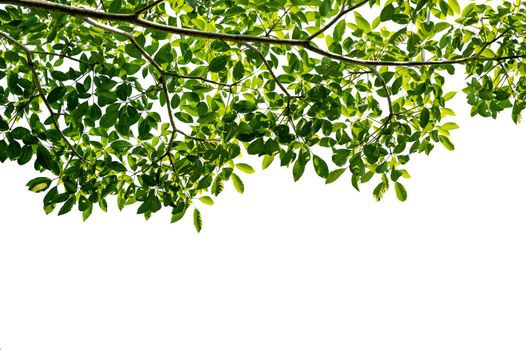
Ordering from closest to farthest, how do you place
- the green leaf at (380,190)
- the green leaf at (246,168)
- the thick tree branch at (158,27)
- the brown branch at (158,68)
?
1. the thick tree branch at (158,27)
2. the brown branch at (158,68)
3. the green leaf at (246,168)
4. the green leaf at (380,190)

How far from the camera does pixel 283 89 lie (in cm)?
511

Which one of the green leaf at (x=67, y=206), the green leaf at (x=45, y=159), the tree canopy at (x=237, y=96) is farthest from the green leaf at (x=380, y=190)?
the green leaf at (x=45, y=159)

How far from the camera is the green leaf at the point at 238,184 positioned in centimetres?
535

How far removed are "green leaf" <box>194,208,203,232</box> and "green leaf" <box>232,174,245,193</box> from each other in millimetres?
434

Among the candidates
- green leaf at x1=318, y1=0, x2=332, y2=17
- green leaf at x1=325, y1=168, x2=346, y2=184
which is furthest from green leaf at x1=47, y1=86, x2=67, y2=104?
green leaf at x1=325, y1=168, x2=346, y2=184

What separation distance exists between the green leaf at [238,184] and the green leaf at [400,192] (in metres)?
1.32

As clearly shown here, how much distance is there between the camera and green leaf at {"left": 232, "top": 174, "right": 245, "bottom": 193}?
5348mm

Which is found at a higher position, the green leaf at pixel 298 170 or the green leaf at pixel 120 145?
the green leaf at pixel 120 145

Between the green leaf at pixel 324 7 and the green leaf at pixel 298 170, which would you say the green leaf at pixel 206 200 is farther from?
the green leaf at pixel 324 7

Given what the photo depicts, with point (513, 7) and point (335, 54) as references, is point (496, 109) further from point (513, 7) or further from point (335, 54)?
point (335, 54)

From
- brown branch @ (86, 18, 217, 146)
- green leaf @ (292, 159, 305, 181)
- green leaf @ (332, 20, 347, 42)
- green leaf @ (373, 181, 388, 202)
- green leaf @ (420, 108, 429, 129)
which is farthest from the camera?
green leaf @ (373, 181, 388, 202)

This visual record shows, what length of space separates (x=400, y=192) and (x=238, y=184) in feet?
4.56

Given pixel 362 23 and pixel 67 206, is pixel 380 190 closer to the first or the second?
pixel 362 23

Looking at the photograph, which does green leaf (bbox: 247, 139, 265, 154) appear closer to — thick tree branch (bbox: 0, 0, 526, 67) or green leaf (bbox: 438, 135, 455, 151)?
thick tree branch (bbox: 0, 0, 526, 67)
